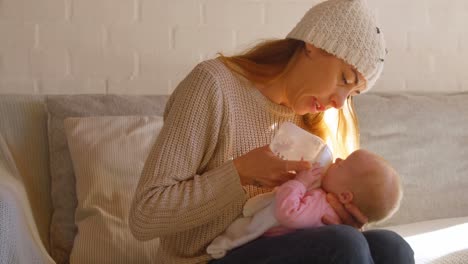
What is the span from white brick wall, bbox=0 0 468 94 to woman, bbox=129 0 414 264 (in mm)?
677

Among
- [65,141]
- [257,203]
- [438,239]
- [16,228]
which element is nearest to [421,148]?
[438,239]

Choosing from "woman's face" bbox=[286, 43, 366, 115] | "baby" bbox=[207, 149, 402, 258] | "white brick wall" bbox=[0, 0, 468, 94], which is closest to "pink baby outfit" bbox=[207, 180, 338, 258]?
"baby" bbox=[207, 149, 402, 258]

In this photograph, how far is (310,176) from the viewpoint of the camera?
1.14 m

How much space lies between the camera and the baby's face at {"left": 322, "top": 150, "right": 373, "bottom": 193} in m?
1.17

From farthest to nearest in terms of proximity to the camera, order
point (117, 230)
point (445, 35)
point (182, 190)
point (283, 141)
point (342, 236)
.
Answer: point (445, 35), point (117, 230), point (283, 141), point (182, 190), point (342, 236)

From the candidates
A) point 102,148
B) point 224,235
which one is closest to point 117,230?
point 102,148

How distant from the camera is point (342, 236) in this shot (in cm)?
95

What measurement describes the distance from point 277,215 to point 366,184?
0.68 ft

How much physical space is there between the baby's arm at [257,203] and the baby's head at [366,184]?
0.41 ft

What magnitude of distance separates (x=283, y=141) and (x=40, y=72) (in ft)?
3.40

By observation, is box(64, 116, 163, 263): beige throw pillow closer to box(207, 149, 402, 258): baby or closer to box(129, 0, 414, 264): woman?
box(129, 0, 414, 264): woman

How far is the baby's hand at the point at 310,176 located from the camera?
114 cm

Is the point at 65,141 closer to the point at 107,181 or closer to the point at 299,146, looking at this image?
the point at 107,181

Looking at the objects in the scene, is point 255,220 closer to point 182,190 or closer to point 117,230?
point 182,190
